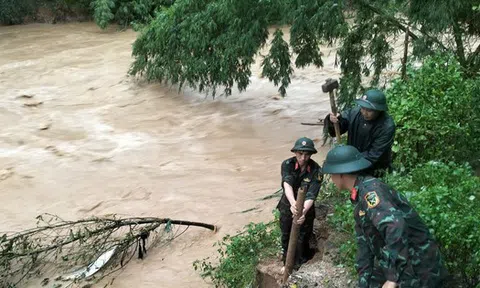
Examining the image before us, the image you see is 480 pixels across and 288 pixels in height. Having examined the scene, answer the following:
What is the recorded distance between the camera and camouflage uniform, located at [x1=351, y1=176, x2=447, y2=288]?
11.0ft

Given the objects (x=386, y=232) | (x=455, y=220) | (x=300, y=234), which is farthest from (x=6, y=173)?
(x=386, y=232)

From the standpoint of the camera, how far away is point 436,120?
6.66 m

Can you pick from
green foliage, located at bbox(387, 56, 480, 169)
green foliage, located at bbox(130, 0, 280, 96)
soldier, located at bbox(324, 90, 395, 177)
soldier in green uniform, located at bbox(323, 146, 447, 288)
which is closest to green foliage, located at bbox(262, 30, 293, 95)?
green foliage, located at bbox(130, 0, 280, 96)

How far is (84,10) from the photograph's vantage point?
2498 cm

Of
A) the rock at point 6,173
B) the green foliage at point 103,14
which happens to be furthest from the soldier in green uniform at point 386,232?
the green foliage at point 103,14

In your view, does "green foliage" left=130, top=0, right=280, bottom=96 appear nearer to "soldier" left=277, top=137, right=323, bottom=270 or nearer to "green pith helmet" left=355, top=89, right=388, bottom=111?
"green pith helmet" left=355, top=89, right=388, bottom=111

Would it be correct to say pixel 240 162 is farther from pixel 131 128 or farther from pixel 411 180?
pixel 411 180

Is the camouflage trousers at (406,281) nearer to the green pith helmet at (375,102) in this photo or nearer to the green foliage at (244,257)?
the green pith helmet at (375,102)

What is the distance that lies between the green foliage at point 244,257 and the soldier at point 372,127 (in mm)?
1371

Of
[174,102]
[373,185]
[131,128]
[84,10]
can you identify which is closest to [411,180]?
[373,185]

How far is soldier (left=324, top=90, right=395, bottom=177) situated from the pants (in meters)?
0.73

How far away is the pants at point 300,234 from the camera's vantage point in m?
5.58

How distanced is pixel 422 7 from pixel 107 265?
5.83 m

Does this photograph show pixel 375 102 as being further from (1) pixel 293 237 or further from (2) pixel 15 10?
(2) pixel 15 10
